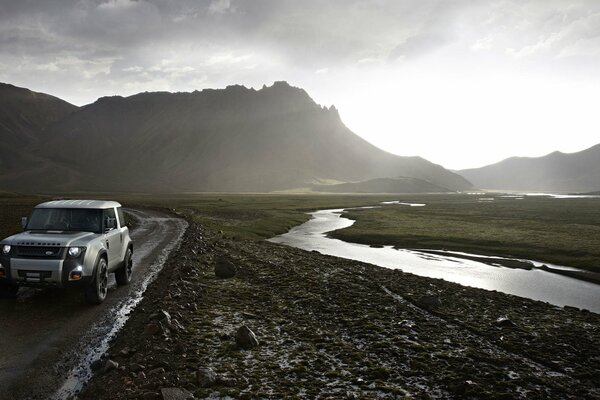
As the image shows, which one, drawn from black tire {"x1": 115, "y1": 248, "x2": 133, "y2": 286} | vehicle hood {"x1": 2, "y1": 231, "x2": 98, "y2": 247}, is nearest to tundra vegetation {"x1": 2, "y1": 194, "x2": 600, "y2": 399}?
black tire {"x1": 115, "y1": 248, "x2": 133, "y2": 286}

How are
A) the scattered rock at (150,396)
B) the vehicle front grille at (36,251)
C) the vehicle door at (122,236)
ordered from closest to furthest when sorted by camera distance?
the scattered rock at (150,396) → the vehicle front grille at (36,251) → the vehicle door at (122,236)

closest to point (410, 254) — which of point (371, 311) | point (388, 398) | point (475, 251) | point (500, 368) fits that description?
point (475, 251)

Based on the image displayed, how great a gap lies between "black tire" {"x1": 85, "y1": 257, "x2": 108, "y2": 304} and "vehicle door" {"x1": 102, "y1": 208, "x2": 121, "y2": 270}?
62 cm

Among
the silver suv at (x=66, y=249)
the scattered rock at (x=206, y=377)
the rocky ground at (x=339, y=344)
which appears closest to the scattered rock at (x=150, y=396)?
the rocky ground at (x=339, y=344)

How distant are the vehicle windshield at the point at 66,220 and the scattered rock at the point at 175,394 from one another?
8.51 m

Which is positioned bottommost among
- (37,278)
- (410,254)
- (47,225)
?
(410,254)

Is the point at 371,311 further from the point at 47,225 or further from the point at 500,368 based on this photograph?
the point at 47,225

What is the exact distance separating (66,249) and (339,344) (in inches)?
349

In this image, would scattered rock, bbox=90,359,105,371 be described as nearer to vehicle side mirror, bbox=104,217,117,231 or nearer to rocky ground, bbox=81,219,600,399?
rocky ground, bbox=81,219,600,399

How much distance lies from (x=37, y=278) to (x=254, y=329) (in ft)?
22.4

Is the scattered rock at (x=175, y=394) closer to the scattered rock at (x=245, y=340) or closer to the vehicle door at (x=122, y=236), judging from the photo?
the scattered rock at (x=245, y=340)

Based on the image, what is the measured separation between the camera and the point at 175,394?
7.94 metres

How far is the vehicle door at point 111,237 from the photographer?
14797 mm

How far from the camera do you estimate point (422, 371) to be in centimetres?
1001
